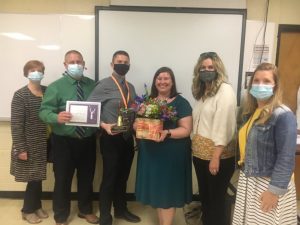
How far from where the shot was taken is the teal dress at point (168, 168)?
2387 mm

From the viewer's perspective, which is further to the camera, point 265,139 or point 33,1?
point 33,1

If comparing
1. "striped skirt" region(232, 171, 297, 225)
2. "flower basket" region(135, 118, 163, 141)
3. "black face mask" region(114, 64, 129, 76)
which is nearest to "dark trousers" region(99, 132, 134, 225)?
"flower basket" region(135, 118, 163, 141)

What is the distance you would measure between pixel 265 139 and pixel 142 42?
5.82 ft

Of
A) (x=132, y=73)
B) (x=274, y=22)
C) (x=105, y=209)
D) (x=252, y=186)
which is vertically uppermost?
(x=274, y=22)

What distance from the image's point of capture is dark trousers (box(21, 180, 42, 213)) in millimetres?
2891

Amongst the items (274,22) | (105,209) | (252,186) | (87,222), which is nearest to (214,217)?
(252,186)

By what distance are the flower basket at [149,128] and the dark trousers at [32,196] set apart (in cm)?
124

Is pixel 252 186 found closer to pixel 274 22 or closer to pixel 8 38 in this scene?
pixel 274 22

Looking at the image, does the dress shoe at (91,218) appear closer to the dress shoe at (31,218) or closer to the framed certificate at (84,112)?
the dress shoe at (31,218)

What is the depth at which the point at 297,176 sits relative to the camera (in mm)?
3535

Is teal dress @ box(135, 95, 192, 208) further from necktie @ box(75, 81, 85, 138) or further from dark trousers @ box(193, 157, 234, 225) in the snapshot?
necktie @ box(75, 81, 85, 138)

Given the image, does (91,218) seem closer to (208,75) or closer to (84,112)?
(84,112)

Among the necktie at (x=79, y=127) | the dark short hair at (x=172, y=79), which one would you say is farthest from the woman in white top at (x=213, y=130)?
the necktie at (x=79, y=127)

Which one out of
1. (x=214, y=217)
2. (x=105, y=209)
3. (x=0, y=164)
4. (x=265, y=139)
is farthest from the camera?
(x=0, y=164)
